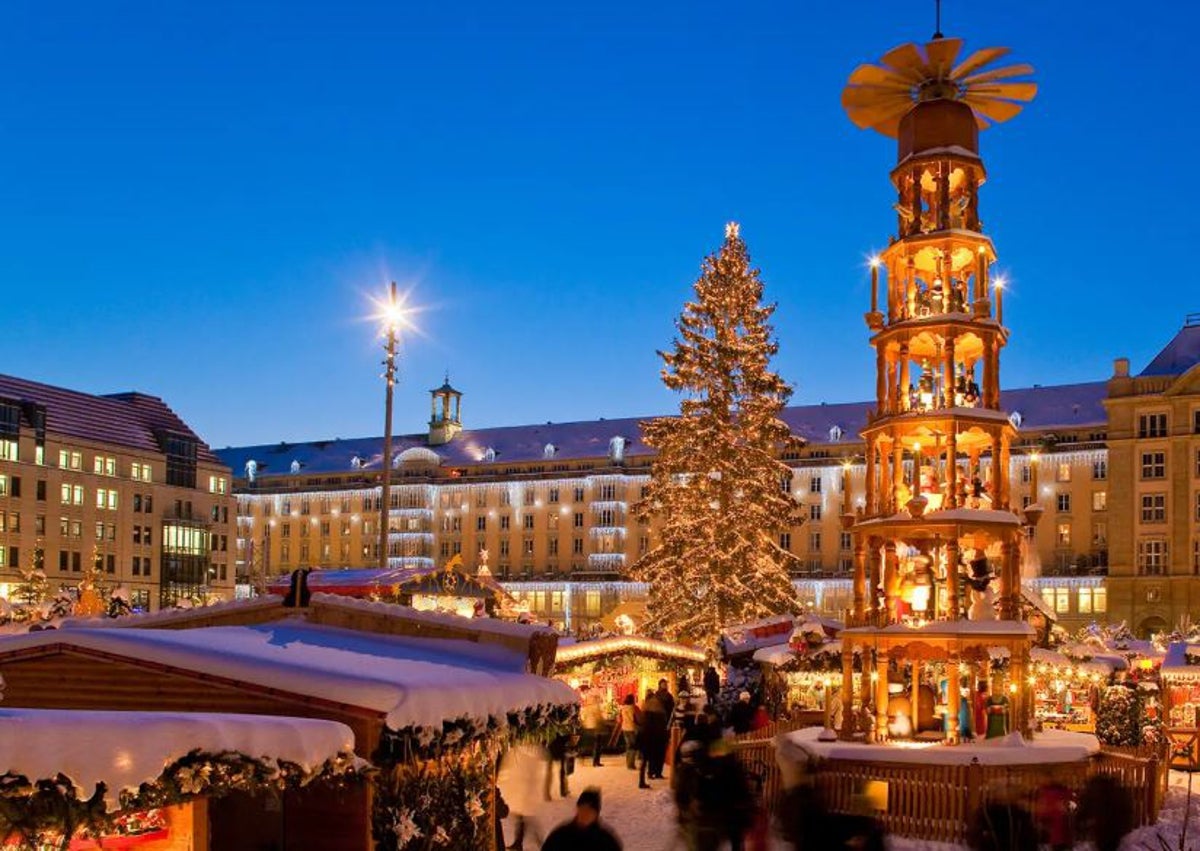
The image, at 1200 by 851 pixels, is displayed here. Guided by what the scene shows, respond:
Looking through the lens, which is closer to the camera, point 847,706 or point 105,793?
point 105,793

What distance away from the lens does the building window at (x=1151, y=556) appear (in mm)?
79188

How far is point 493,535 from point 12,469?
38.6m

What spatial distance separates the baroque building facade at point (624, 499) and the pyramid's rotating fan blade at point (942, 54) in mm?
50124

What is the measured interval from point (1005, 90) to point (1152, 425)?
6129 centimetres

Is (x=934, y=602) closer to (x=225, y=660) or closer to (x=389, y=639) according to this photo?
(x=389, y=639)

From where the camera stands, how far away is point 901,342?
24.0 m

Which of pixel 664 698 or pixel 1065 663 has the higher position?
pixel 1065 663

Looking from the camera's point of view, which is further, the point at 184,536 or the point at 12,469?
the point at 184,536

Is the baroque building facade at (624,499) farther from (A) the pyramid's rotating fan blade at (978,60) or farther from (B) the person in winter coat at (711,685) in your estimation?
(A) the pyramid's rotating fan blade at (978,60)

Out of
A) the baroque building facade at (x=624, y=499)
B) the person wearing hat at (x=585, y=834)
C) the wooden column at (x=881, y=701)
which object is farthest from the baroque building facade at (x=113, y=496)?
the person wearing hat at (x=585, y=834)

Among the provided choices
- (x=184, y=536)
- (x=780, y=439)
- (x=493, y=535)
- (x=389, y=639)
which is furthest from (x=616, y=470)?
(x=389, y=639)

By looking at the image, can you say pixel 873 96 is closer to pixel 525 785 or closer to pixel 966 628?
pixel 966 628

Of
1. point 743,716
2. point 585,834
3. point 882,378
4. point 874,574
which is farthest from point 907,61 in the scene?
point 585,834

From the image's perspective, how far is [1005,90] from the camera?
24953 millimetres
